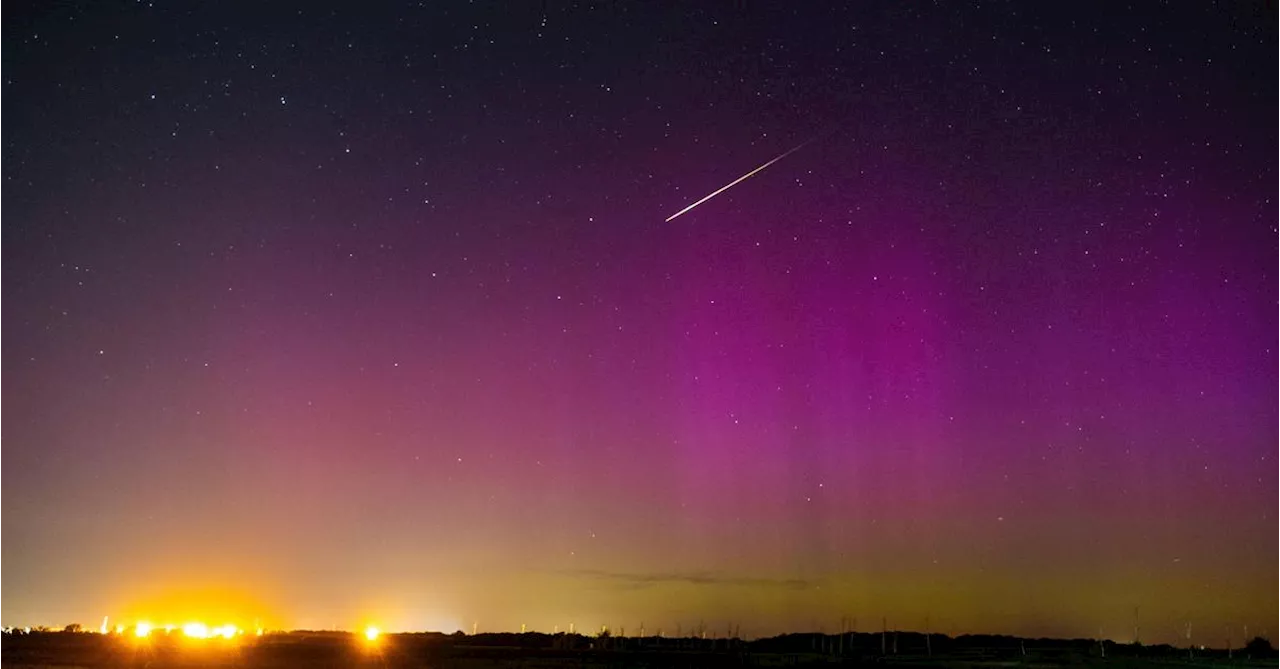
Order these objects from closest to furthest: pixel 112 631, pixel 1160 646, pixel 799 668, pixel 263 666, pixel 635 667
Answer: pixel 263 666 < pixel 635 667 < pixel 799 668 < pixel 112 631 < pixel 1160 646

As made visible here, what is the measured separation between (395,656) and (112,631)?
4409 cm

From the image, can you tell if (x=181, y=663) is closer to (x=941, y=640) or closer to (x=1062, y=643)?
(x=941, y=640)

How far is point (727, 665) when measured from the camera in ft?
200

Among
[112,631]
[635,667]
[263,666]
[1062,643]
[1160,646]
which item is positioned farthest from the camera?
[1062,643]

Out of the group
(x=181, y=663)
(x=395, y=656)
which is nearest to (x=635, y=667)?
(x=395, y=656)

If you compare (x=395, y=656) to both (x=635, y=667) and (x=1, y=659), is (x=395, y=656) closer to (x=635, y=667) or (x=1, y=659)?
(x=635, y=667)

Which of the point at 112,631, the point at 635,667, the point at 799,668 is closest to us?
the point at 635,667

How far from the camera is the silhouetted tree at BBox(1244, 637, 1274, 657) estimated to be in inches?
3632

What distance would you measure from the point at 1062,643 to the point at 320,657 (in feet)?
347

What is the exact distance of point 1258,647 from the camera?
98500 mm

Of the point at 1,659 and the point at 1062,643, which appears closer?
the point at 1,659

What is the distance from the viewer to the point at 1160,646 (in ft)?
412

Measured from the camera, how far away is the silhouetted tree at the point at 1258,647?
92250 mm

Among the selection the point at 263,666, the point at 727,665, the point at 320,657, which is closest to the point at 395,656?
the point at 320,657
